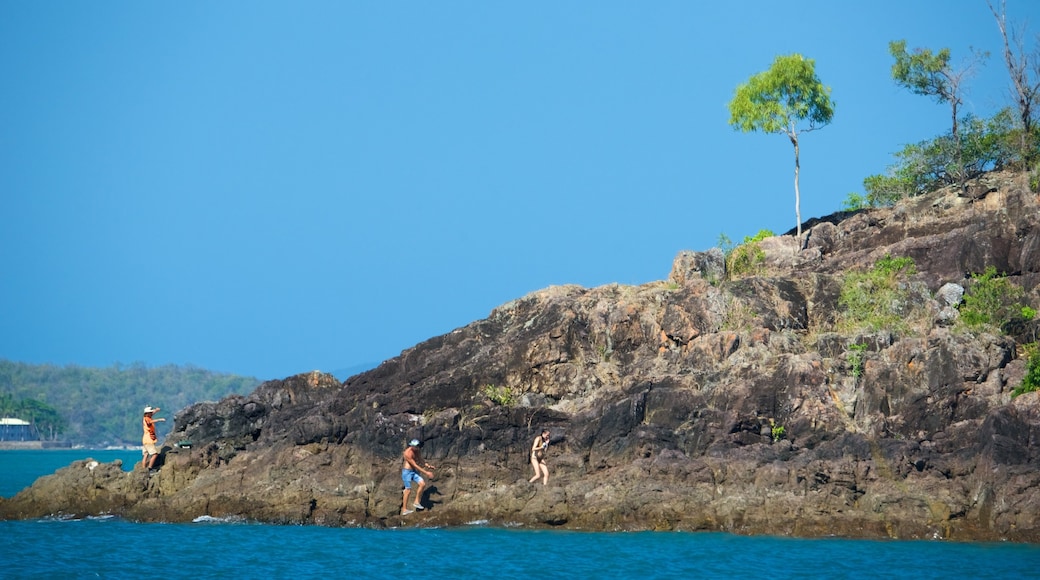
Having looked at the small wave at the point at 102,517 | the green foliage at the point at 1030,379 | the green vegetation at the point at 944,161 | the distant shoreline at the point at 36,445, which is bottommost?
the small wave at the point at 102,517

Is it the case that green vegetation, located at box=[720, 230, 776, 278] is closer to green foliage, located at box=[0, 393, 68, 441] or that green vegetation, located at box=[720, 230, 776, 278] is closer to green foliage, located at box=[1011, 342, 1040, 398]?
green foliage, located at box=[1011, 342, 1040, 398]

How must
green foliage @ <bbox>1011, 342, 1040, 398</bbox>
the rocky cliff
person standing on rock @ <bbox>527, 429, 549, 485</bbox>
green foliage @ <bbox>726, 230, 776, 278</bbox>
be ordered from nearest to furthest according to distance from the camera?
the rocky cliff → green foliage @ <bbox>1011, 342, 1040, 398</bbox> → person standing on rock @ <bbox>527, 429, 549, 485</bbox> → green foliage @ <bbox>726, 230, 776, 278</bbox>

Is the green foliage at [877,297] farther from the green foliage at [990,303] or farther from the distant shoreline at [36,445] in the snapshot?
the distant shoreline at [36,445]

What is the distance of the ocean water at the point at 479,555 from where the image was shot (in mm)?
29312

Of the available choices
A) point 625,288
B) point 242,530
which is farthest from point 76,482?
point 625,288

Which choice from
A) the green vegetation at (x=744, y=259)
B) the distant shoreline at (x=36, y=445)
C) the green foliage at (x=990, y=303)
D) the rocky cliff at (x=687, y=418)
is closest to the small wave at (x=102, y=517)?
the rocky cliff at (x=687, y=418)

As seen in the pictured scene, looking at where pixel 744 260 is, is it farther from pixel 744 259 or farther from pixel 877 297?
pixel 877 297

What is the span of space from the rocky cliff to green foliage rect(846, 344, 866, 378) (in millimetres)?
82

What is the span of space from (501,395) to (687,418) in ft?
20.1

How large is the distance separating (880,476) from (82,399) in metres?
170

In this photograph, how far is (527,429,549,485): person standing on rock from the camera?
119 ft

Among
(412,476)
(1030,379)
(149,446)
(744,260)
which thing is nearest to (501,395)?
(412,476)

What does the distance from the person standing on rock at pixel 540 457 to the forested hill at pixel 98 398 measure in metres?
138

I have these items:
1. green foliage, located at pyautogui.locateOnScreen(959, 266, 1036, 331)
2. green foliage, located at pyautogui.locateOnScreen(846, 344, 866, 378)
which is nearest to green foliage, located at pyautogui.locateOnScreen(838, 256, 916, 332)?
green foliage, located at pyautogui.locateOnScreen(846, 344, 866, 378)
